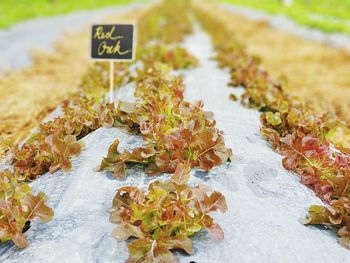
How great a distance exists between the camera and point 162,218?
2016mm

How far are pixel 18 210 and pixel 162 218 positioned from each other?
57 cm

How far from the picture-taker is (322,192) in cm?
252

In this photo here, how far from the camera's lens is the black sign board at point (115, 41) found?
3691mm

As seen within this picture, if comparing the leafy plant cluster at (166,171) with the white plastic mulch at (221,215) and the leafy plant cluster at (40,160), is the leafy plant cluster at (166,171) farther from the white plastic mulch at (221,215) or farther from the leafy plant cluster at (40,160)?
the leafy plant cluster at (40,160)

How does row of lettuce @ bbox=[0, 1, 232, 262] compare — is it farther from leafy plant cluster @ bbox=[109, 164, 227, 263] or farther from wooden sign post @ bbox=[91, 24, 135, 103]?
wooden sign post @ bbox=[91, 24, 135, 103]

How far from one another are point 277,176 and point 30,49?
764 centimetres

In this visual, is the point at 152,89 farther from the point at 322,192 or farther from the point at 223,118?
the point at 322,192

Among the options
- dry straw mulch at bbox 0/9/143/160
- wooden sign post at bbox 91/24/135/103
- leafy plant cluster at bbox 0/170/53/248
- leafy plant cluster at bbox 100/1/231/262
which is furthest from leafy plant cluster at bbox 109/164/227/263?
wooden sign post at bbox 91/24/135/103

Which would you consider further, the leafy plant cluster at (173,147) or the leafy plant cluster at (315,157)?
the leafy plant cluster at (173,147)

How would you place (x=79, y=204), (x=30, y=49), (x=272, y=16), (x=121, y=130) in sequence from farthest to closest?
(x=272, y=16)
(x=30, y=49)
(x=121, y=130)
(x=79, y=204)

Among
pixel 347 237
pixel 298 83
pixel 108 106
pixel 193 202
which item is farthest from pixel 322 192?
pixel 298 83

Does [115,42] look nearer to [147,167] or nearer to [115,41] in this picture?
[115,41]

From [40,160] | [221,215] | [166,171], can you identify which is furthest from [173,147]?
[40,160]

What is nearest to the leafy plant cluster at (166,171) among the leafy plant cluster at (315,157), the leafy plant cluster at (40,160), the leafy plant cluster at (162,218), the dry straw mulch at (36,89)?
the leafy plant cluster at (162,218)
